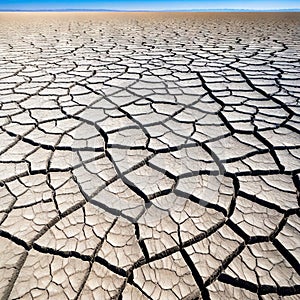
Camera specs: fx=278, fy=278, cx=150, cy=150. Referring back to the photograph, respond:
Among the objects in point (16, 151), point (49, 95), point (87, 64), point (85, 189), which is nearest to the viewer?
point (85, 189)

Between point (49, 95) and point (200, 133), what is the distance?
4.77 ft

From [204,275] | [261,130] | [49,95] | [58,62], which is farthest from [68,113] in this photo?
[58,62]

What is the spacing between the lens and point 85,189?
142cm

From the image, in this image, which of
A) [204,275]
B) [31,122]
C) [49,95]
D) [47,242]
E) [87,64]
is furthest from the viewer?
[87,64]

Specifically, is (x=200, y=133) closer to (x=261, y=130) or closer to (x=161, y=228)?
(x=261, y=130)

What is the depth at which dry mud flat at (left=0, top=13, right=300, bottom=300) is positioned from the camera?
1.02 m

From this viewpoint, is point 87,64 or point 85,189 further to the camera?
point 87,64

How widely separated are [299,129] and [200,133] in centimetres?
66

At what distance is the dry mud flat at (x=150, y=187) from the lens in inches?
40.0

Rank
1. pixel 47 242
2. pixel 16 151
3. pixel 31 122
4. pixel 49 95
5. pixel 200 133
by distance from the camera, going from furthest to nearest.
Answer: pixel 49 95 < pixel 31 122 < pixel 200 133 < pixel 16 151 < pixel 47 242

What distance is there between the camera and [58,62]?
12.0 ft

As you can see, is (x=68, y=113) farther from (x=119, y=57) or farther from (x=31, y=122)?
(x=119, y=57)

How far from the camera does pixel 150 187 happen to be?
4.68 feet

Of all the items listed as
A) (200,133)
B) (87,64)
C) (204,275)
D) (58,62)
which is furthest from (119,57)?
(204,275)
